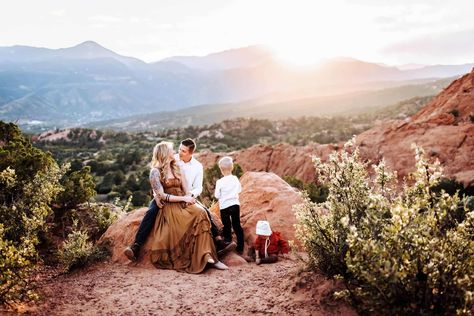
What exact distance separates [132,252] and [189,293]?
5.31 ft

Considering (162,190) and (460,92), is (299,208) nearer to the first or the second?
(162,190)

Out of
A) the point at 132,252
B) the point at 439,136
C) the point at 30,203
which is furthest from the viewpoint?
the point at 439,136

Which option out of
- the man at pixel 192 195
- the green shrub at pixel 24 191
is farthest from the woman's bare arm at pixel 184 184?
the green shrub at pixel 24 191

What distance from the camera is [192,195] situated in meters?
7.26

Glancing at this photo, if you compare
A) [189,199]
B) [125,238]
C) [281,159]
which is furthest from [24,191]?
[281,159]

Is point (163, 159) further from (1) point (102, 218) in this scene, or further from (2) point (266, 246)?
(1) point (102, 218)

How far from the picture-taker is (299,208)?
5168 millimetres

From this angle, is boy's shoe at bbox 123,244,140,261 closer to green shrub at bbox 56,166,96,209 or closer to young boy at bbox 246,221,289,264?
young boy at bbox 246,221,289,264

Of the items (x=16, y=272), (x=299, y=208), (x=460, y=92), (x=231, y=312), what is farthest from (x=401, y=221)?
(x=460, y=92)

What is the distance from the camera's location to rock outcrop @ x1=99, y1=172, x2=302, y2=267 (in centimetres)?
728

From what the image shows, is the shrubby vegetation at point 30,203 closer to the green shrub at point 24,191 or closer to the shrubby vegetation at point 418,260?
the green shrub at point 24,191

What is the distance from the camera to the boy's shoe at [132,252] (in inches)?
267

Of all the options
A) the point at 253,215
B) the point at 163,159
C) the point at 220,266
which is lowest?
the point at 220,266

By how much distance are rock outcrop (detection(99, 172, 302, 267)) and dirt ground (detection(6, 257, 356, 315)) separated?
475mm
